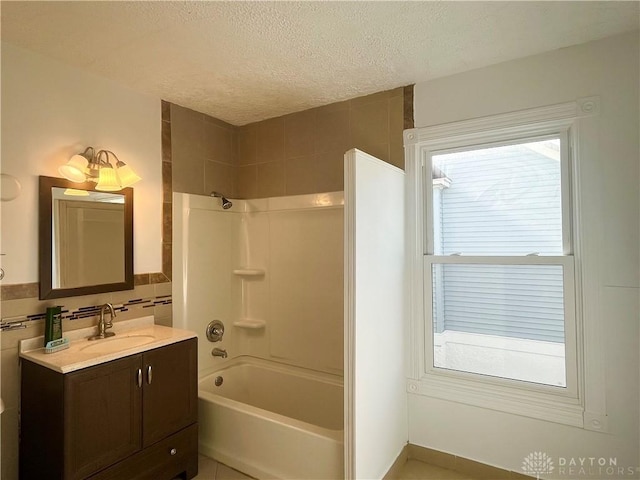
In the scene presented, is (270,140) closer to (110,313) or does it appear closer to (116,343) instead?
(110,313)

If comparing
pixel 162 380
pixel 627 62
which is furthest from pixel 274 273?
pixel 627 62

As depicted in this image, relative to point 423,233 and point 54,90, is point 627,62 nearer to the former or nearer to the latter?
point 423,233

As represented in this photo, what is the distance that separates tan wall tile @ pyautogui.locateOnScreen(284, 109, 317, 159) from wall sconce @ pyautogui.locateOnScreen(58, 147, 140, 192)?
1.13 meters

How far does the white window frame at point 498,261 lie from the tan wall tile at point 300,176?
739 mm

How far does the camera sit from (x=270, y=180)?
2855 mm

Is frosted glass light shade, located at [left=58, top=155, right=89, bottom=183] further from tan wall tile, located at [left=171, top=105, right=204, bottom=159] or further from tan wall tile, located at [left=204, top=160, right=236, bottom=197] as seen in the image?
tan wall tile, located at [left=204, top=160, right=236, bottom=197]

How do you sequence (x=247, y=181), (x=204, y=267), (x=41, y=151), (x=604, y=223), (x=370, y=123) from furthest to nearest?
→ (x=247, y=181) → (x=204, y=267) → (x=370, y=123) → (x=41, y=151) → (x=604, y=223)

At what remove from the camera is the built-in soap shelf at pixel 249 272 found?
2855 millimetres

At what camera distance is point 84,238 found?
2.00 metres

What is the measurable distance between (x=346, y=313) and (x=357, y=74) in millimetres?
1407

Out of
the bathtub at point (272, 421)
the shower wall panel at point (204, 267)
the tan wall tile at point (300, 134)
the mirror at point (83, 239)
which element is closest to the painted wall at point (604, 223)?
the bathtub at point (272, 421)

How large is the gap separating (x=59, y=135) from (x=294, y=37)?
137cm

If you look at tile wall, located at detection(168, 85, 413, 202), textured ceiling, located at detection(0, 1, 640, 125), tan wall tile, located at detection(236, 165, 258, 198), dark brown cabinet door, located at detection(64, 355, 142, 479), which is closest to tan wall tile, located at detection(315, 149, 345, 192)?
tile wall, located at detection(168, 85, 413, 202)

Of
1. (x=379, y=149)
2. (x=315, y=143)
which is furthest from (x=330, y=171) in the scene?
(x=379, y=149)
